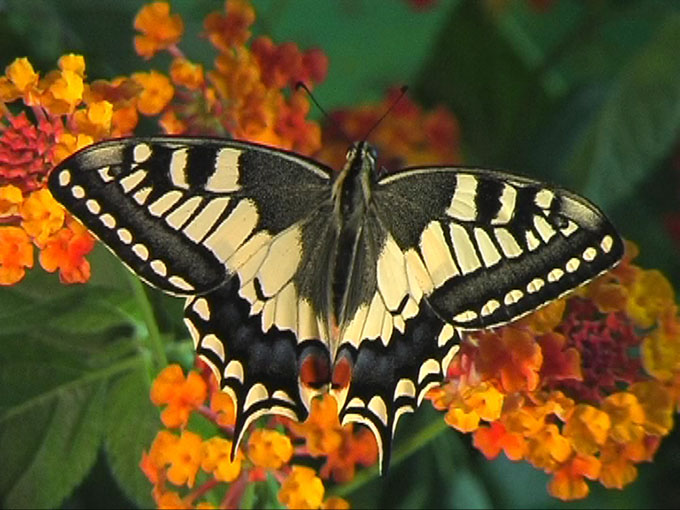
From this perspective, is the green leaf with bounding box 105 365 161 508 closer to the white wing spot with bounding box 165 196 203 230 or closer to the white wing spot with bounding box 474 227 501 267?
the white wing spot with bounding box 165 196 203 230

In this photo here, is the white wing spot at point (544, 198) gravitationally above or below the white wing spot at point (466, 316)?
above

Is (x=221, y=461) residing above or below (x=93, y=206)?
below

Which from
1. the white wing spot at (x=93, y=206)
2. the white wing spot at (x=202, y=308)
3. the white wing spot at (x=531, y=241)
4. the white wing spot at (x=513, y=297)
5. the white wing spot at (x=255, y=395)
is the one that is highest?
the white wing spot at (x=531, y=241)

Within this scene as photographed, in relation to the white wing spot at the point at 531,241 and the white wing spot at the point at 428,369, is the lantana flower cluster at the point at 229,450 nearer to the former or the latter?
the white wing spot at the point at 428,369

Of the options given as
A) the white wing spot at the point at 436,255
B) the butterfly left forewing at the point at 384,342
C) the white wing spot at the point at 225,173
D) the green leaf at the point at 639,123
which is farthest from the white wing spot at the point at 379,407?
the green leaf at the point at 639,123

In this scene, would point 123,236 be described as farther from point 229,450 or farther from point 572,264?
point 572,264

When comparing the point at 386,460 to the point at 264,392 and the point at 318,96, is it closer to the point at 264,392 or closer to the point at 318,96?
the point at 264,392

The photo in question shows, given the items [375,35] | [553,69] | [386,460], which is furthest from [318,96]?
[386,460]

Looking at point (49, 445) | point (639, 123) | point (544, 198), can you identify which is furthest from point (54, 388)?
point (639, 123)
